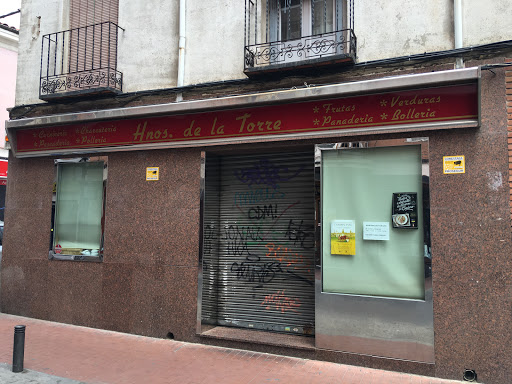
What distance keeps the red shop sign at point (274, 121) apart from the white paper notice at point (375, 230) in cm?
130

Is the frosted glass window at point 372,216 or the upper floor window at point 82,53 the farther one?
the upper floor window at point 82,53

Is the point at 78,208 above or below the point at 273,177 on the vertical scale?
below

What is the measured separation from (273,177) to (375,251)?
204 centimetres

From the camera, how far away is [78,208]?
317 inches

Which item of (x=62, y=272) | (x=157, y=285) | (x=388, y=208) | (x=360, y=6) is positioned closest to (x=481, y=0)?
(x=360, y=6)

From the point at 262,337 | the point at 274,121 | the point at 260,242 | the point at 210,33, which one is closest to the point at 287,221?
the point at 260,242

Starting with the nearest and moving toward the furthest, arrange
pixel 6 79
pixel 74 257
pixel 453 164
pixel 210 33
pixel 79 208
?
pixel 453 164 < pixel 210 33 < pixel 74 257 < pixel 79 208 < pixel 6 79

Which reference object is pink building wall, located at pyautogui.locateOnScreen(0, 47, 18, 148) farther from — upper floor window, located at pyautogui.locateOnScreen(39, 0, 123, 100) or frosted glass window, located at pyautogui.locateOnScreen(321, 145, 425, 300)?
frosted glass window, located at pyautogui.locateOnScreen(321, 145, 425, 300)

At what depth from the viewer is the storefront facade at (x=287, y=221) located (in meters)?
5.12

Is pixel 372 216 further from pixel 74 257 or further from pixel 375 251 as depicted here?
pixel 74 257

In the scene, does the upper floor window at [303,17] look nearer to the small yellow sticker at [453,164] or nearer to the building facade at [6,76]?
the small yellow sticker at [453,164]

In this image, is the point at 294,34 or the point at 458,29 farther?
the point at 294,34

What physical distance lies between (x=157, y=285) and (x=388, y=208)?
379 cm

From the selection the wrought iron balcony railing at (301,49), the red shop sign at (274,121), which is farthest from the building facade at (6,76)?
the wrought iron balcony railing at (301,49)
